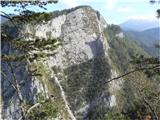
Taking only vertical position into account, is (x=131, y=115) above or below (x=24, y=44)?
below

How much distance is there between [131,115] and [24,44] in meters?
40.5

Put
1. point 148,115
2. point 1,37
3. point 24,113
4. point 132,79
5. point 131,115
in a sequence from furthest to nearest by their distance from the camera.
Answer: point 131,115
point 148,115
point 132,79
point 24,113
point 1,37

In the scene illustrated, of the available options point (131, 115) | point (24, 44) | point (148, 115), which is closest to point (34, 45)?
point (24, 44)

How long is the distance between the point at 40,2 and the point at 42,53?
5.59 meters

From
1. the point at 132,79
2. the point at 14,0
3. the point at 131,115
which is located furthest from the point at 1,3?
the point at 131,115

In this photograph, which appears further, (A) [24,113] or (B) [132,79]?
(B) [132,79]

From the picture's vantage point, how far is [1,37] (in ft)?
77.8

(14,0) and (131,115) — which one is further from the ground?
(14,0)

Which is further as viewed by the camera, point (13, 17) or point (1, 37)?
point (1, 37)

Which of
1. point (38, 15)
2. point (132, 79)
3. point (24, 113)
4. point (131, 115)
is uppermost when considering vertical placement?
point (38, 15)

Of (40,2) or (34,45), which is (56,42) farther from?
(40,2)

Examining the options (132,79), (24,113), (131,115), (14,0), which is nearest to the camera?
(14,0)

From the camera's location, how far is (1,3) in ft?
72.9

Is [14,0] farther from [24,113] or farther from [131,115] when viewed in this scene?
[131,115]
